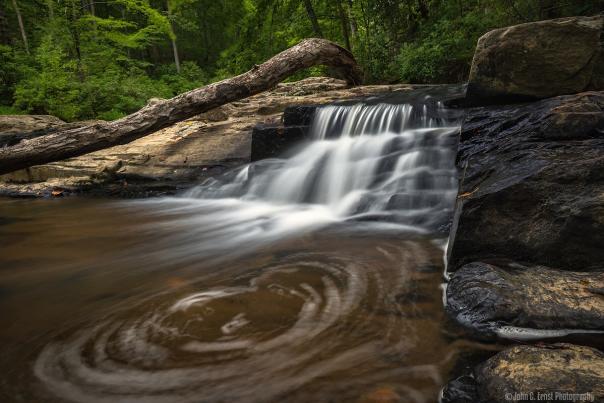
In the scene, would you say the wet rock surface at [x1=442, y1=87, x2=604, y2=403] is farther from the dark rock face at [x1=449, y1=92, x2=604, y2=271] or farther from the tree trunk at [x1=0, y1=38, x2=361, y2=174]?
the tree trunk at [x1=0, y1=38, x2=361, y2=174]

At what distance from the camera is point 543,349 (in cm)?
159

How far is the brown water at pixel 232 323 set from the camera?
1724mm

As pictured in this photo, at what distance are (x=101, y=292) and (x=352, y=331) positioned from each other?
184 cm

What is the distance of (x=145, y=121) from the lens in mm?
6156

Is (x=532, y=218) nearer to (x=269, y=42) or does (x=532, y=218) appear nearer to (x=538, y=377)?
(x=538, y=377)

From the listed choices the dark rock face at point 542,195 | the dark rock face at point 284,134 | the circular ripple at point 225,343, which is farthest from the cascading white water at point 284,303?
the dark rock face at point 284,134

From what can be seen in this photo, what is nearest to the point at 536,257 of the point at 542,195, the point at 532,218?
the point at 532,218

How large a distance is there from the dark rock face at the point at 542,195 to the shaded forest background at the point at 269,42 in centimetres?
477

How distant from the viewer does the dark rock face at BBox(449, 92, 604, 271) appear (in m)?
2.32

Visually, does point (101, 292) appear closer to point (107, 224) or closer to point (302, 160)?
point (107, 224)

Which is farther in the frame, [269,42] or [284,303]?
[269,42]

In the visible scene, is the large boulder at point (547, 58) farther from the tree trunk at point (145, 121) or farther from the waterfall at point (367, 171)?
the tree trunk at point (145, 121)

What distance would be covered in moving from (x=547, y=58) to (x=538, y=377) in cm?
413

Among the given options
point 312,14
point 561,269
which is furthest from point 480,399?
point 312,14
